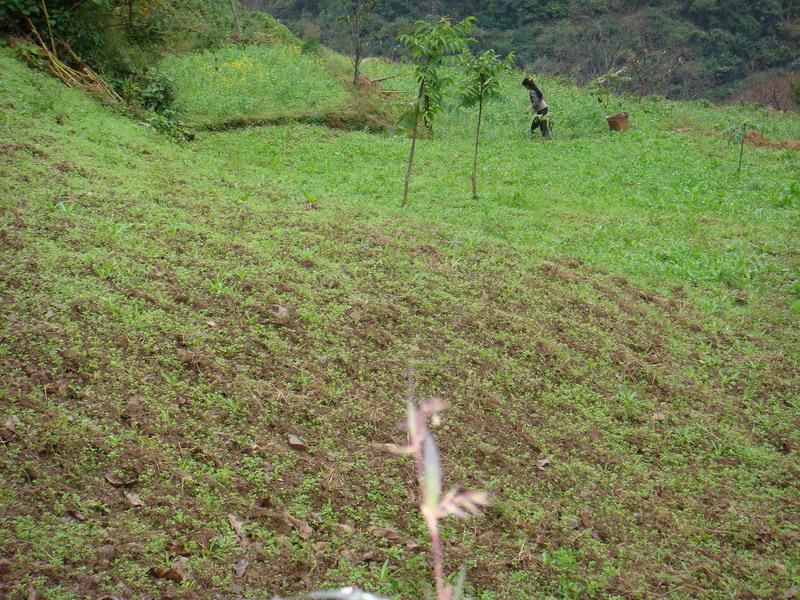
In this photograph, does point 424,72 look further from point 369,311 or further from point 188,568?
point 188,568

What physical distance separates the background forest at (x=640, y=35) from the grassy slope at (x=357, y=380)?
1094 inches

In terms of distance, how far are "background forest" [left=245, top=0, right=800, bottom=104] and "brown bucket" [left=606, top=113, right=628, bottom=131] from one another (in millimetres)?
17973

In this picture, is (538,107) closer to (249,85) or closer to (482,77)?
(482,77)

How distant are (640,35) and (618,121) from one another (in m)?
26.4

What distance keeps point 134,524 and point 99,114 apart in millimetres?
8249

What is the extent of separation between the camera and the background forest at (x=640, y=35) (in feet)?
116

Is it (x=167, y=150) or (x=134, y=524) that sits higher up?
(x=167, y=150)

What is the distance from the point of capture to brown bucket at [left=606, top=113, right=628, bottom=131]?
1570 cm

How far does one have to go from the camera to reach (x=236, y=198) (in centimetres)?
776

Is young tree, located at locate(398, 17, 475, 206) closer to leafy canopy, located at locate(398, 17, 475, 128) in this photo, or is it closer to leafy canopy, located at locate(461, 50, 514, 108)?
leafy canopy, located at locate(398, 17, 475, 128)

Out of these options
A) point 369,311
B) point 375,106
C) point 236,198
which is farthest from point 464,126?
point 369,311

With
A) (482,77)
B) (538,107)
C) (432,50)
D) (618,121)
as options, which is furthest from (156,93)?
(618,121)

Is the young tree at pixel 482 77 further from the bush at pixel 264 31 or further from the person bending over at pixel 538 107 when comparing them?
the bush at pixel 264 31

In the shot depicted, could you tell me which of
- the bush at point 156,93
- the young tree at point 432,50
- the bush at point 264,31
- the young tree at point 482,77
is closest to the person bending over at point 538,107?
the young tree at point 482,77
